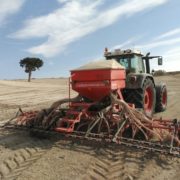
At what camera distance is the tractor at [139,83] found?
9023 millimetres

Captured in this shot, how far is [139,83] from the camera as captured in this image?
903 centimetres

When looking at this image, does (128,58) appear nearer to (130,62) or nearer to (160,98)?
(130,62)

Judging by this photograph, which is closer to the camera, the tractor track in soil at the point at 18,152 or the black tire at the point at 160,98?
the tractor track in soil at the point at 18,152

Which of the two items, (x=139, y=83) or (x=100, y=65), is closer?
(x=100, y=65)

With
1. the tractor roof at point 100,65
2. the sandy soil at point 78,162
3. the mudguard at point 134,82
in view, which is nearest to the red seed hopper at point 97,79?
the tractor roof at point 100,65

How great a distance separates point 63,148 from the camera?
6664 mm

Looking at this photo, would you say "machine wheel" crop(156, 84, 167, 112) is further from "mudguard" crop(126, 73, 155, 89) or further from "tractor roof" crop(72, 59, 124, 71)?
"tractor roof" crop(72, 59, 124, 71)

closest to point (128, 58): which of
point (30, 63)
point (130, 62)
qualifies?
point (130, 62)

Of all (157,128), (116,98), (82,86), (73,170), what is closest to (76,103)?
(82,86)

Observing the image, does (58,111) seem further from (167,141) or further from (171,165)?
(171,165)

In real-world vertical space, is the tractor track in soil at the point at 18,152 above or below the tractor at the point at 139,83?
below

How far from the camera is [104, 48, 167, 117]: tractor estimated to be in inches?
355

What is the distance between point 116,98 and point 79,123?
1.03m

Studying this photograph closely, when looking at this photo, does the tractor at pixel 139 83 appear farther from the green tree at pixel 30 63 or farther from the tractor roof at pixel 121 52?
the green tree at pixel 30 63
